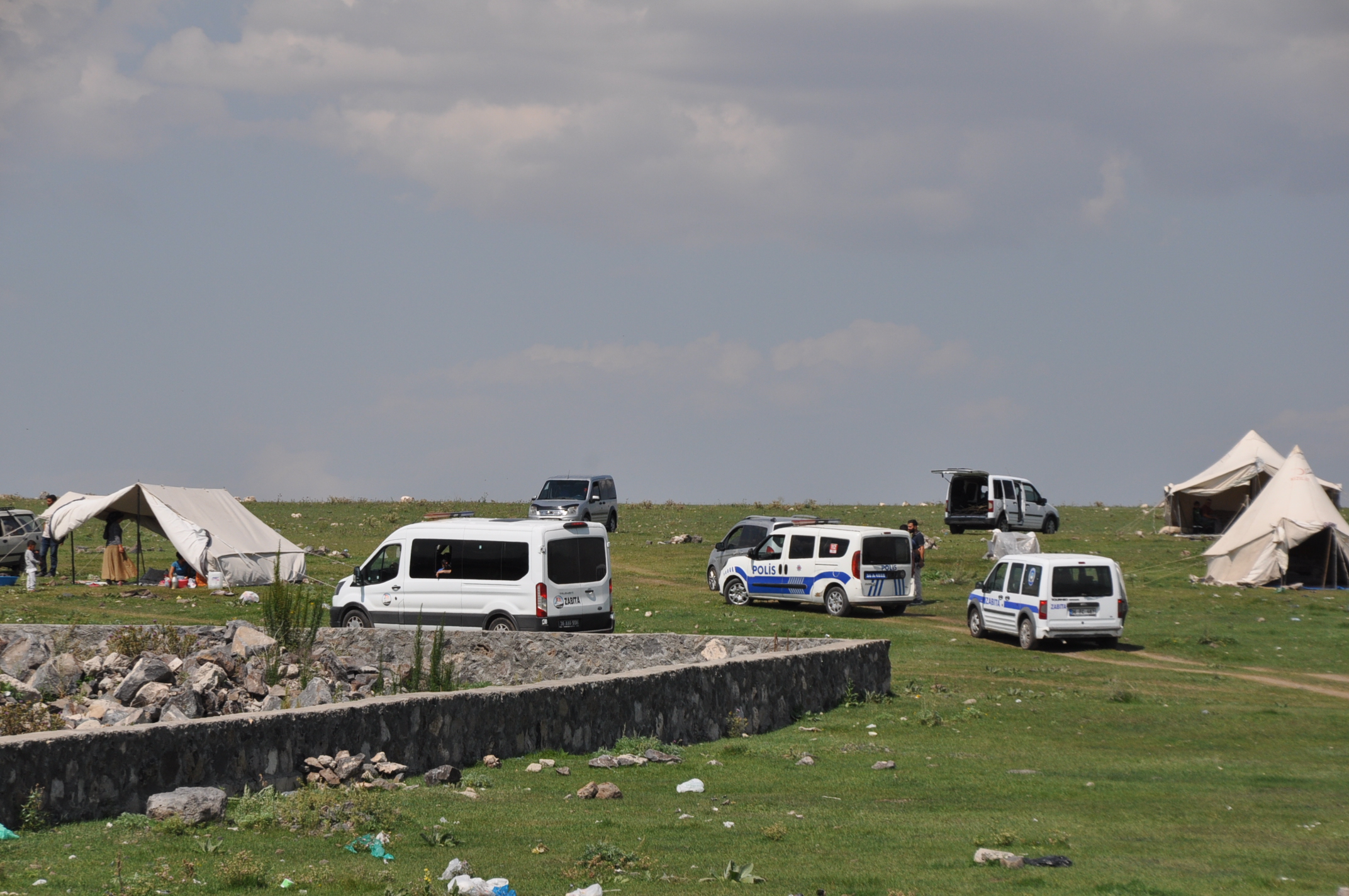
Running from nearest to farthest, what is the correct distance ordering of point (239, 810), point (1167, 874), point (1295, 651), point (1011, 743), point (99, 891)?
point (99, 891), point (1167, 874), point (239, 810), point (1011, 743), point (1295, 651)

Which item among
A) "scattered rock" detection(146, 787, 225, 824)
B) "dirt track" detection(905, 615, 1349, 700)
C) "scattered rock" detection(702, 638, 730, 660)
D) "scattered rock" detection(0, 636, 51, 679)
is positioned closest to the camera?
"scattered rock" detection(146, 787, 225, 824)

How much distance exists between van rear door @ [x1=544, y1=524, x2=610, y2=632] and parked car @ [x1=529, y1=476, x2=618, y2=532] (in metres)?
22.4

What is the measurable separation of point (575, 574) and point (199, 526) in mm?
14286

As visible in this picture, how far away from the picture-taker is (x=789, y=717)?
673 inches

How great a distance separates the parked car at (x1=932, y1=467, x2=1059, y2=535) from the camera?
1909 inches

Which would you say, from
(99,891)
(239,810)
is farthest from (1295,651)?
(99,891)

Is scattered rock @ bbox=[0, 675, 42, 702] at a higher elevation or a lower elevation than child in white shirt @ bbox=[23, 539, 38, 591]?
lower

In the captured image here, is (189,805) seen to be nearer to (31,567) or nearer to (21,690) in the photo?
(21,690)

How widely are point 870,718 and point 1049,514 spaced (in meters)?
35.1

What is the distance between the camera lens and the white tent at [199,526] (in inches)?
1268

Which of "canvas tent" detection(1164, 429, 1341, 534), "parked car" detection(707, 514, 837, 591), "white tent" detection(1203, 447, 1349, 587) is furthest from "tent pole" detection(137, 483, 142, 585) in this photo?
"canvas tent" detection(1164, 429, 1341, 534)

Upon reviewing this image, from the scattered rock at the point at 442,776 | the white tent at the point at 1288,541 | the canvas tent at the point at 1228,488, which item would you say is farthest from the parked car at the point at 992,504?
the scattered rock at the point at 442,776

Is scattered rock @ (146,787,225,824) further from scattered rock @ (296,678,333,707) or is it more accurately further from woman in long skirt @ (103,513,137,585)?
woman in long skirt @ (103,513,137,585)

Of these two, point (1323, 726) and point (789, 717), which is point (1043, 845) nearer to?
point (789, 717)
